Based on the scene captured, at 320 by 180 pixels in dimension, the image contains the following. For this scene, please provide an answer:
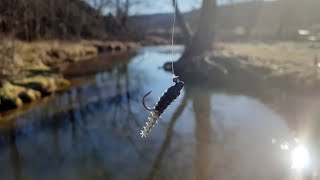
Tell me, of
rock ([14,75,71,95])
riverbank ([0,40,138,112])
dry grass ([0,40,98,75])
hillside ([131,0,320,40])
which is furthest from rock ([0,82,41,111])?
hillside ([131,0,320,40])

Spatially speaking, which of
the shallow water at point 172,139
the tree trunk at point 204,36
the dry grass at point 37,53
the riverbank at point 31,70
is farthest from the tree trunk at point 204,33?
the dry grass at point 37,53

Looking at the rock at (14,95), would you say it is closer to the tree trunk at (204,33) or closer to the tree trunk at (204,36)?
the tree trunk at (204,36)

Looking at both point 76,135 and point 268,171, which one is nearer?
point 268,171

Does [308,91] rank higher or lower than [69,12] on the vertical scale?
lower

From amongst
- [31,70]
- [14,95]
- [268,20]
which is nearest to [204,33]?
[31,70]

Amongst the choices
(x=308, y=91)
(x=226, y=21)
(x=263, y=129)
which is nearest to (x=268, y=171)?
(x=263, y=129)

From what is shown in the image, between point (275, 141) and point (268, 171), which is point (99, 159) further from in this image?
point (275, 141)
